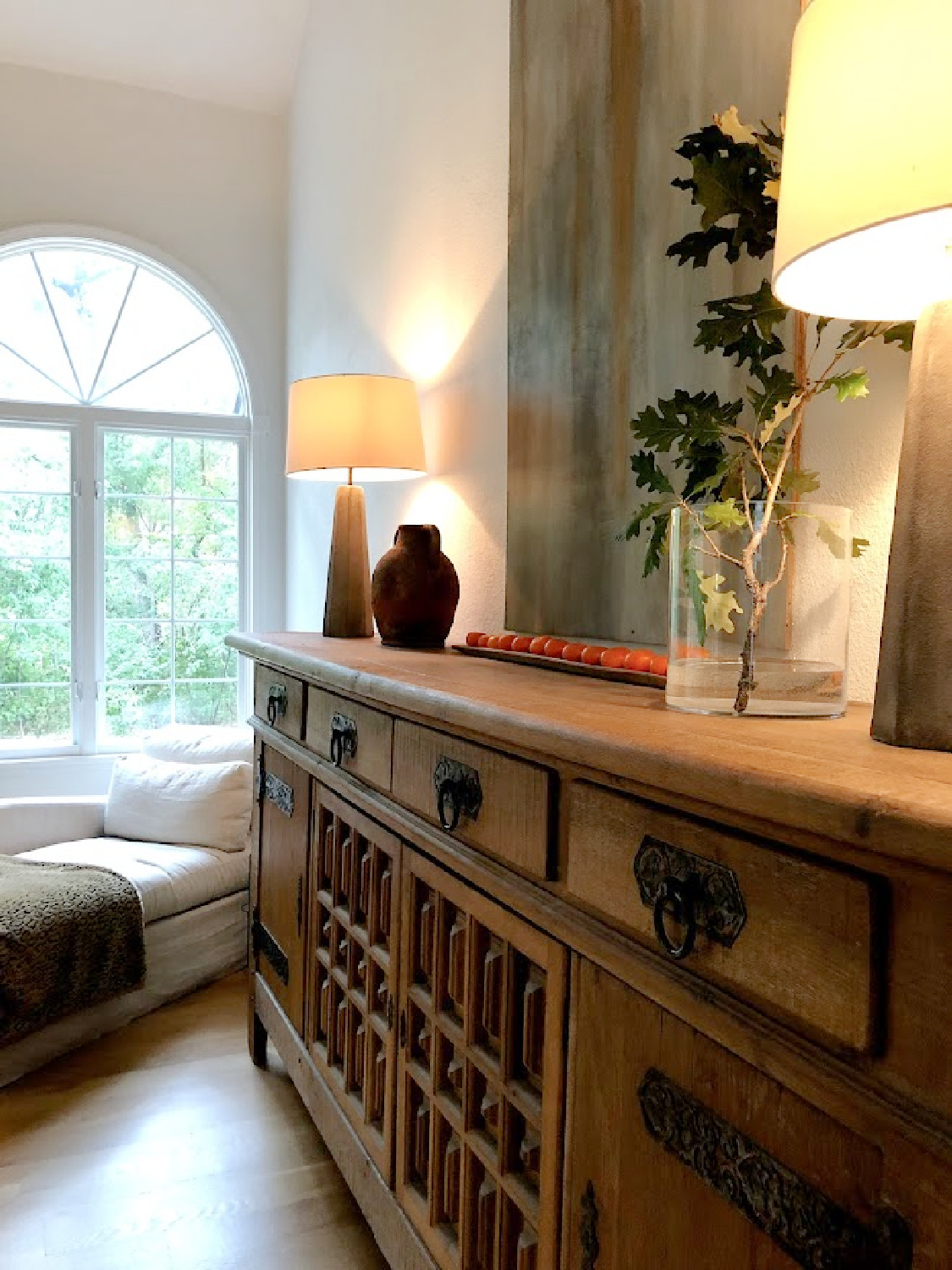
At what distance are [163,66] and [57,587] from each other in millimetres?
2100

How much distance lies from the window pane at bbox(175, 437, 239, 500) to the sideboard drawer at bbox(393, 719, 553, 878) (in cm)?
304

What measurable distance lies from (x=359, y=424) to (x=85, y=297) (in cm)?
228

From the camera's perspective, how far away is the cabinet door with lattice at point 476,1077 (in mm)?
1019

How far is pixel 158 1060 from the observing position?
Answer: 7.89ft

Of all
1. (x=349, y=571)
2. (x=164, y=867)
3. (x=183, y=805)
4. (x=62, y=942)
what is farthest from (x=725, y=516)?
(x=183, y=805)

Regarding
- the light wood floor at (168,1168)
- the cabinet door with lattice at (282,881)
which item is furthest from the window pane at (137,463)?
the light wood floor at (168,1168)

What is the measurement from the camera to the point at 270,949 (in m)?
2.18

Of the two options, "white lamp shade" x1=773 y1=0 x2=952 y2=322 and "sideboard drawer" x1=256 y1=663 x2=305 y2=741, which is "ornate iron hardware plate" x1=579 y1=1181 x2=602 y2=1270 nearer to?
"white lamp shade" x1=773 y1=0 x2=952 y2=322

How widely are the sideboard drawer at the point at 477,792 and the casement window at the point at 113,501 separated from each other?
2964 mm

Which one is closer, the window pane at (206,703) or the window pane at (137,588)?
the window pane at (137,588)

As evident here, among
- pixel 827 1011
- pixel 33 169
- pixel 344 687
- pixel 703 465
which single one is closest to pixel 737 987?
pixel 827 1011

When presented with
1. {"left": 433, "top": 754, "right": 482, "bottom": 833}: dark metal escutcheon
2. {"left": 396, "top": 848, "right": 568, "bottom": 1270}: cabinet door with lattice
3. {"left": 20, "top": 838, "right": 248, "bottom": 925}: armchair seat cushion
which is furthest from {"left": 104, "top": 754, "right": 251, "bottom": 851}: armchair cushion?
{"left": 433, "top": 754, "right": 482, "bottom": 833}: dark metal escutcheon

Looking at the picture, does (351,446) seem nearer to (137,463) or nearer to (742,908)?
(742,908)

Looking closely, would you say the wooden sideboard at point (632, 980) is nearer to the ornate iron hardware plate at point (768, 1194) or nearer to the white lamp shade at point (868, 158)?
the ornate iron hardware plate at point (768, 1194)
